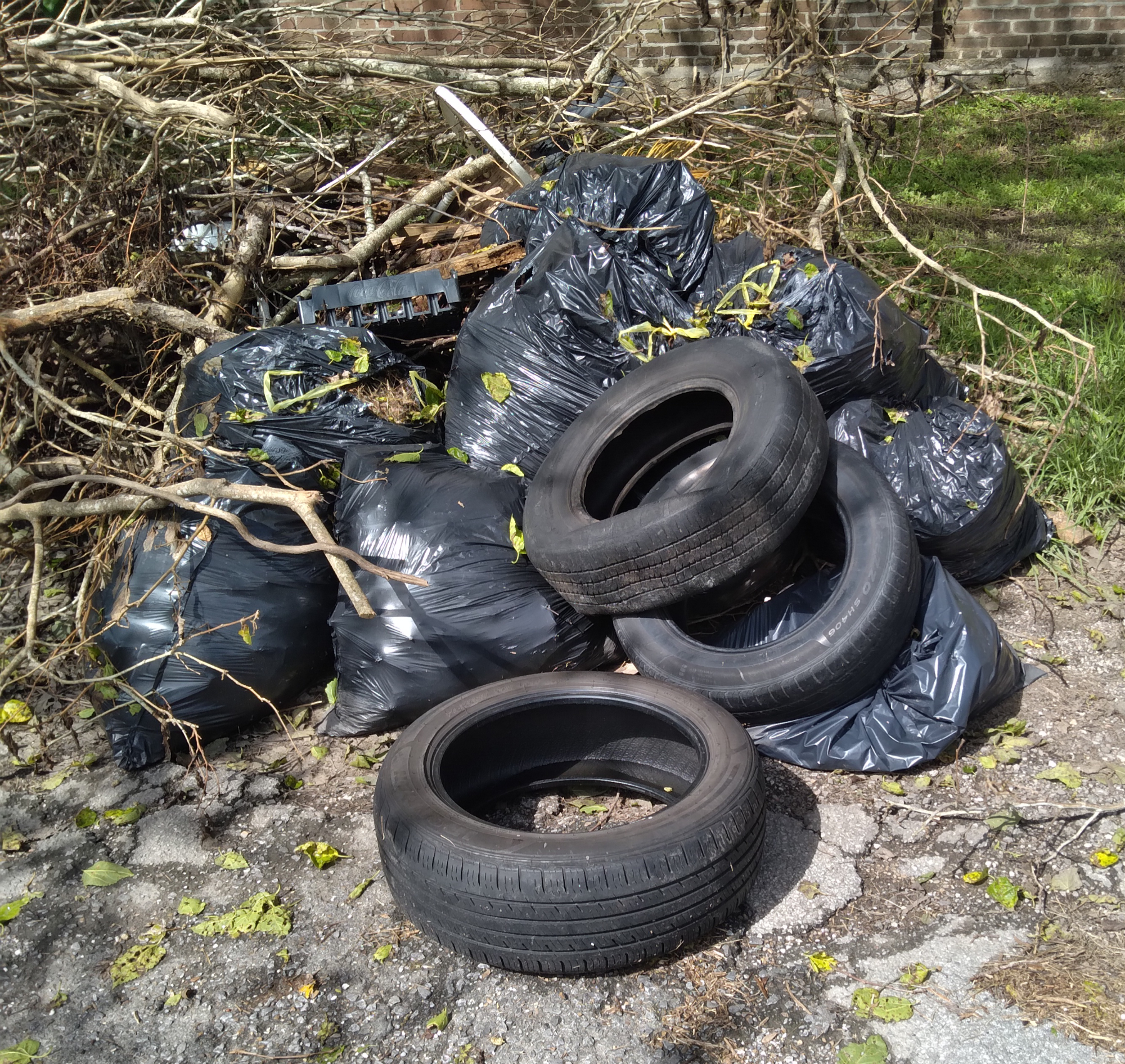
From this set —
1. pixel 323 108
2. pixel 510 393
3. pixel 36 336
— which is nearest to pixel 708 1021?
pixel 510 393

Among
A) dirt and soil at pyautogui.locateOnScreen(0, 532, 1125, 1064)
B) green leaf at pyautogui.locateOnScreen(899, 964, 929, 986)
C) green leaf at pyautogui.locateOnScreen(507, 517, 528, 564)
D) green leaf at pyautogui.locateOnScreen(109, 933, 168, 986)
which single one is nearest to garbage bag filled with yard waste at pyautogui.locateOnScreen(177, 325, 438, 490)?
green leaf at pyautogui.locateOnScreen(507, 517, 528, 564)

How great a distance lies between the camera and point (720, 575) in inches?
106

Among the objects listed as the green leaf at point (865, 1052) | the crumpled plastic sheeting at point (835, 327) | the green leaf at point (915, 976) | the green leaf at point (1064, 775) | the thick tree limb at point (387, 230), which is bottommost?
the green leaf at point (1064, 775)

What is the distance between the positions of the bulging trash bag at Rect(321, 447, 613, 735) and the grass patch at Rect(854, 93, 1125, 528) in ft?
6.65

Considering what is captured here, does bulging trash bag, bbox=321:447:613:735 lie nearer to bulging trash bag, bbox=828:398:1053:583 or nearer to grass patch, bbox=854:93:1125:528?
bulging trash bag, bbox=828:398:1053:583

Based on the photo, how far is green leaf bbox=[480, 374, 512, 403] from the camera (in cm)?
329

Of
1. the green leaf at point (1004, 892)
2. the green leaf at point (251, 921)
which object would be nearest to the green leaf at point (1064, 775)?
the green leaf at point (1004, 892)

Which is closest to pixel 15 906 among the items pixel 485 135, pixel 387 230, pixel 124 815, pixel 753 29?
pixel 124 815

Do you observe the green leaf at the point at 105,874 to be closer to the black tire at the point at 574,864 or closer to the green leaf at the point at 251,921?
the green leaf at the point at 251,921

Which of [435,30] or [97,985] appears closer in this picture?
[97,985]

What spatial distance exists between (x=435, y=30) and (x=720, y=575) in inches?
200

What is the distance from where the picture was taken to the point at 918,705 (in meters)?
2.70

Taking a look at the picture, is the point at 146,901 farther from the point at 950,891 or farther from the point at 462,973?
the point at 950,891

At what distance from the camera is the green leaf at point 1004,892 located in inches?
87.0
